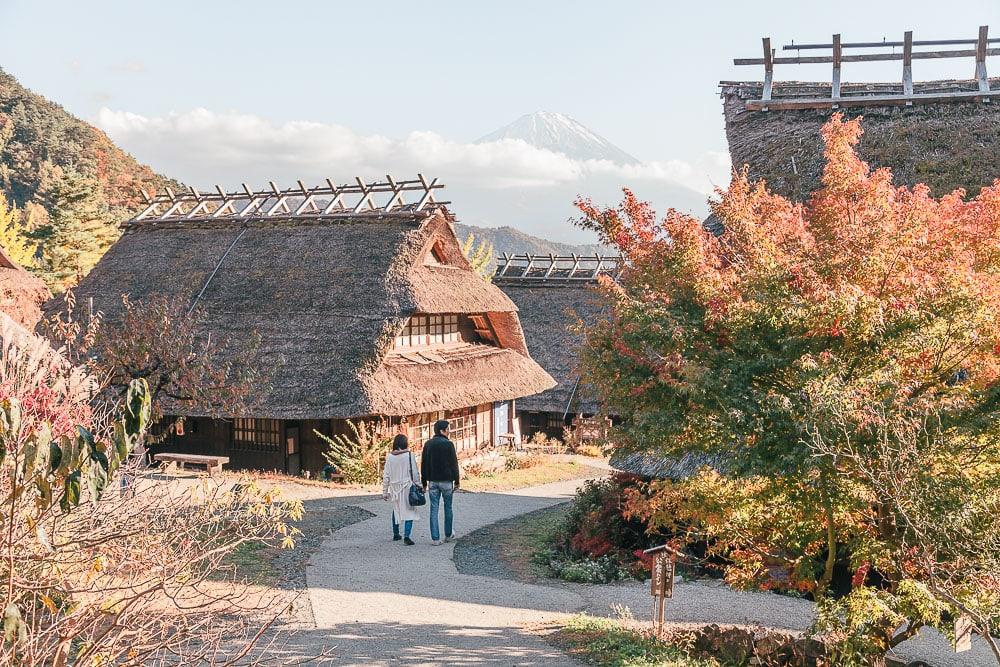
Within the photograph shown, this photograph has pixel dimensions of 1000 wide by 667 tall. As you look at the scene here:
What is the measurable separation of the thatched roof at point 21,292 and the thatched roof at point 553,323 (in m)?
16.2

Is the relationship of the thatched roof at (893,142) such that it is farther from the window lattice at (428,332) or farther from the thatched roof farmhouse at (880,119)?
the window lattice at (428,332)

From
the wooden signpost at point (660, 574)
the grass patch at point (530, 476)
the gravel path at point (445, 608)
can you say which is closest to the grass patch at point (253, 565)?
the gravel path at point (445, 608)

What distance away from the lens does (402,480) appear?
40.9 ft

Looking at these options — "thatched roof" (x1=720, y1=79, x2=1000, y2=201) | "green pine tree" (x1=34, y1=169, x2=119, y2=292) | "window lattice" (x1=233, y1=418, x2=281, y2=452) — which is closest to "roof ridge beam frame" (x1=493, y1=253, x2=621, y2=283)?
"thatched roof" (x1=720, y1=79, x2=1000, y2=201)

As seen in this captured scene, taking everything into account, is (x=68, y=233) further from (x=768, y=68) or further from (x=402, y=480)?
(x=402, y=480)

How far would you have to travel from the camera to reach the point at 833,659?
7.72 m

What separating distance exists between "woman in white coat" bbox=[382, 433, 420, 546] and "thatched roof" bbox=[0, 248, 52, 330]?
30.2 feet

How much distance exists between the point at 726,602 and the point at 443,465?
13.8ft

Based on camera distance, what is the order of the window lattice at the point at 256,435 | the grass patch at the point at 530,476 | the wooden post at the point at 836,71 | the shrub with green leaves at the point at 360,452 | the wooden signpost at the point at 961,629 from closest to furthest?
the wooden signpost at the point at 961,629 → the wooden post at the point at 836,71 → the shrub with green leaves at the point at 360,452 → the window lattice at the point at 256,435 → the grass patch at the point at 530,476

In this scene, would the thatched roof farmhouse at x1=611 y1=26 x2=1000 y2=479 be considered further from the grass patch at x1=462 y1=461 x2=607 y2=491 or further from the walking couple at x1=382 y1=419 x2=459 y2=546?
the grass patch at x1=462 y1=461 x2=607 y2=491

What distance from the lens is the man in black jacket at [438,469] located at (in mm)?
12352

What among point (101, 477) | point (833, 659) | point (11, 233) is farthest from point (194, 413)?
point (11, 233)

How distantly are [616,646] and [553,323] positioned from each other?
24641 millimetres

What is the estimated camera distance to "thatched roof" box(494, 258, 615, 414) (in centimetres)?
3058
